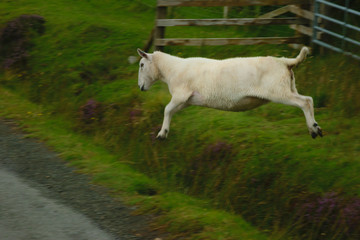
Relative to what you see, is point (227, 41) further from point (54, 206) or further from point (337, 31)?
point (54, 206)

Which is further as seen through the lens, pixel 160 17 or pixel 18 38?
pixel 18 38

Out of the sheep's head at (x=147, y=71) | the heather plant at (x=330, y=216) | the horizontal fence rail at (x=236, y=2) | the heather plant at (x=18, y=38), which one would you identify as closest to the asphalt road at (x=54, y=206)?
the sheep's head at (x=147, y=71)

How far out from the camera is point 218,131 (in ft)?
32.8

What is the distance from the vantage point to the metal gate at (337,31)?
1128 cm

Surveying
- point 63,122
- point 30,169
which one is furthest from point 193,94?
point 63,122

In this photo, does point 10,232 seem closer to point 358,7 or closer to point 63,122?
point 63,122

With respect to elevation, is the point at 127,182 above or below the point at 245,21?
below

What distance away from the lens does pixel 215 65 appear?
30.9 feet

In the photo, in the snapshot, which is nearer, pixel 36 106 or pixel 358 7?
pixel 358 7

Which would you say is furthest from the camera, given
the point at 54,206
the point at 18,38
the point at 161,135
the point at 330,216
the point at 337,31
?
the point at 18,38

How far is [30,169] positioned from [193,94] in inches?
121

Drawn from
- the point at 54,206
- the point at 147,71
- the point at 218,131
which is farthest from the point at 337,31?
the point at 54,206

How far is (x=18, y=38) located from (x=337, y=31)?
26.3 ft

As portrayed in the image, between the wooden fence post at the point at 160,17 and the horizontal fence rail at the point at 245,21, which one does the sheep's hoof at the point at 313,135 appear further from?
the wooden fence post at the point at 160,17
